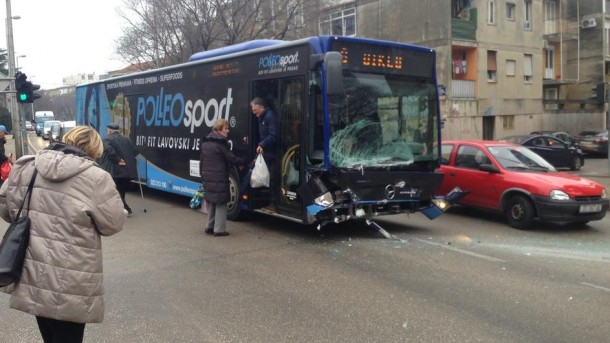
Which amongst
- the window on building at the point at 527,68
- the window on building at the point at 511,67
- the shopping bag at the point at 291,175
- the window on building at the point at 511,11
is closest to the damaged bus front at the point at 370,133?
the shopping bag at the point at 291,175

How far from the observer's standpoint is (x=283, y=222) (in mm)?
9742

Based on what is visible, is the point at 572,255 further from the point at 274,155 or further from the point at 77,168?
the point at 77,168

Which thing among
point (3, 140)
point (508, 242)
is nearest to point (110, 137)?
point (3, 140)

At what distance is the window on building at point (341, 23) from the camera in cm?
3506

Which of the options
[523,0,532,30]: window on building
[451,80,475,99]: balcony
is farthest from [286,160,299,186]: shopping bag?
[523,0,532,30]: window on building

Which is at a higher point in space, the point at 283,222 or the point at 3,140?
the point at 3,140

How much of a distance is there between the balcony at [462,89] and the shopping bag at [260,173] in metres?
23.2

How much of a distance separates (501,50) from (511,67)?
54.1 inches

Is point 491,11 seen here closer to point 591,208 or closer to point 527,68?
point 527,68

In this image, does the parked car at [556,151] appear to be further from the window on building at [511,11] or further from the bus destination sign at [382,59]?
the bus destination sign at [382,59]

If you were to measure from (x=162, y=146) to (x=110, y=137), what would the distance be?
121cm

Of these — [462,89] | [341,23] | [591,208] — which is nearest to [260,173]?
[591,208]

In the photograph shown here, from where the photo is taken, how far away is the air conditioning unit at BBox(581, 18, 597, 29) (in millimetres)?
38969

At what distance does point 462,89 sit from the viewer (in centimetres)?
3038
